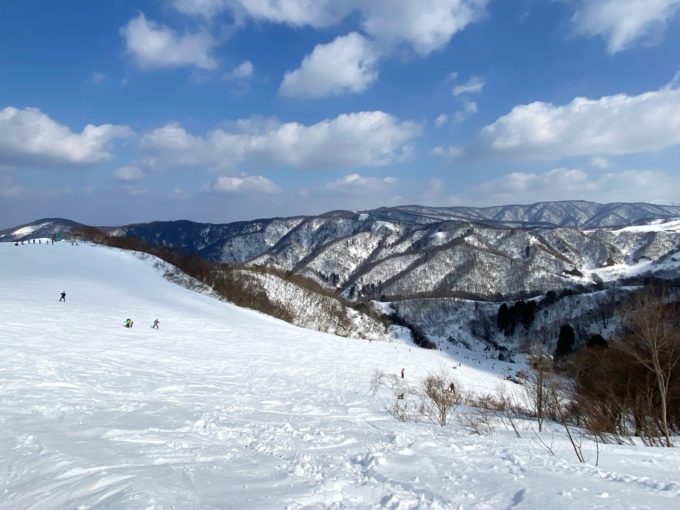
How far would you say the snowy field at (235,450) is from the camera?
578cm

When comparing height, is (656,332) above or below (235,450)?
above

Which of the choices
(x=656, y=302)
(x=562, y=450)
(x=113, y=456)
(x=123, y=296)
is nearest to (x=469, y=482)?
(x=562, y=450)

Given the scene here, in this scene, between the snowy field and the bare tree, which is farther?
the bare tree

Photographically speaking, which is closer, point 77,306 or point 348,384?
point 348,384

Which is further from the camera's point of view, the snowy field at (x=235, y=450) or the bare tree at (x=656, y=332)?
the bare tree at (x=656, y=332)

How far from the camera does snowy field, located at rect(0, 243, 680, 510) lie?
19.0ft

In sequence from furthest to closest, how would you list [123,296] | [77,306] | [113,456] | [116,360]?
[123,296] → [77,306] → [116,360] → [113,456]

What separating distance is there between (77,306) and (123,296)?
384 inches

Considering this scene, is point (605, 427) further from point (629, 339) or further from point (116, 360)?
point (116, 360)

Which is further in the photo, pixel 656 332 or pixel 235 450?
pixel 656 332

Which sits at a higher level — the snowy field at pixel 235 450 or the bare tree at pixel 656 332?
the bare tree at pixel 656 332

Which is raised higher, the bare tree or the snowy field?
the bare tree

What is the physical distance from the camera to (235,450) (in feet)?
27.9

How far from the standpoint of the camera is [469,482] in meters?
6.37
